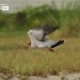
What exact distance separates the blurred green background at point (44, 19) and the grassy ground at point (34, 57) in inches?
3.3

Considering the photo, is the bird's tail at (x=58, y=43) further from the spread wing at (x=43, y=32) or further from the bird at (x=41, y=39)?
the spread wing at (x=43, y=32)

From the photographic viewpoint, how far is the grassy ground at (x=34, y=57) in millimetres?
2953

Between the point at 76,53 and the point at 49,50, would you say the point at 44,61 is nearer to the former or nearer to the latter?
the point at 49,50

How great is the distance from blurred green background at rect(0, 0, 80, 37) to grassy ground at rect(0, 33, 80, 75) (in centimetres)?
8

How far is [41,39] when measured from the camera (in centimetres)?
301

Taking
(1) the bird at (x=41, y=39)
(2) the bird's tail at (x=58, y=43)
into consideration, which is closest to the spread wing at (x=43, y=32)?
(1) the bird at (x=41, y=39)

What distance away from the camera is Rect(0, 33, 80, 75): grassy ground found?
295 cm

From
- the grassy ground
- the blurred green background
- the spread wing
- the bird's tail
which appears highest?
the blurred green background

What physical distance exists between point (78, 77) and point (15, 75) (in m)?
0.64

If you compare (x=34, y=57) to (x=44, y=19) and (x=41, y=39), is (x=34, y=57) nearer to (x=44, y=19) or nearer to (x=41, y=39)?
(x=41, y=39)

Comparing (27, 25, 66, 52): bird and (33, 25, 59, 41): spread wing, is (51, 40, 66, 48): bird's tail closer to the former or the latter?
(27, 25, 66, 52): bird

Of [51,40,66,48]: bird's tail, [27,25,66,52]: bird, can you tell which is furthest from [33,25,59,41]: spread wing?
[51,40,66,48]: bird's tail

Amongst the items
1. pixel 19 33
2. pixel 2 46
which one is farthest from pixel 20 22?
pixel 2 46

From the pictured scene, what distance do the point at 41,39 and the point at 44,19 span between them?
0.72ft
